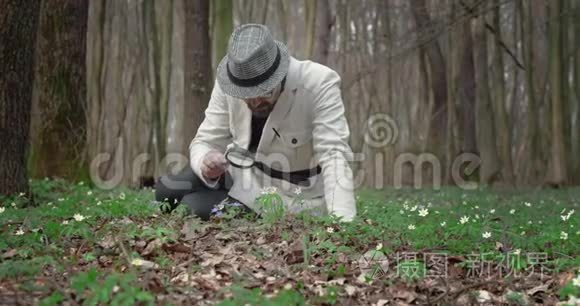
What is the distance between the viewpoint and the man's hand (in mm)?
5355

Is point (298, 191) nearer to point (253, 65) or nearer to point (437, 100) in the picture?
point (253, 65)

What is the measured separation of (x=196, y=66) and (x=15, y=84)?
4.11m

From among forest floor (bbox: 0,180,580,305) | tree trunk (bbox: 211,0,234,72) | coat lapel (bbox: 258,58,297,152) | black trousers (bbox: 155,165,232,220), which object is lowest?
forest floor (bbox: 0,180,580,305)

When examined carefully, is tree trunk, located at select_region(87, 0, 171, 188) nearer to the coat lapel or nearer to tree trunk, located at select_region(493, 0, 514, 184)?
tree trunk, located at select_region(493, 0, 514, 184)

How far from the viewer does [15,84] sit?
23.3 ft

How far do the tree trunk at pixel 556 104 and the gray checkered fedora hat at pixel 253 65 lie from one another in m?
13.0

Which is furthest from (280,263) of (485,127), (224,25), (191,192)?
(485,127)

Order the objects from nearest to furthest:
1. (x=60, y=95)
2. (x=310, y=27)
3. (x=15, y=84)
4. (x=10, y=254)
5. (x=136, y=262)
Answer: (x=136, y=262), (x=10, y=254), (x=15, y=84), (x=60, y=95), (x=310, y=27)

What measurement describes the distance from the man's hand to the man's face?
17.6 inches

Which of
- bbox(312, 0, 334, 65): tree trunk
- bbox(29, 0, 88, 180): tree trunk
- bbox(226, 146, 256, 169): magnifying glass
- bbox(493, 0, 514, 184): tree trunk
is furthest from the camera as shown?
bbox(493, 0, 514, 184): tree trunk

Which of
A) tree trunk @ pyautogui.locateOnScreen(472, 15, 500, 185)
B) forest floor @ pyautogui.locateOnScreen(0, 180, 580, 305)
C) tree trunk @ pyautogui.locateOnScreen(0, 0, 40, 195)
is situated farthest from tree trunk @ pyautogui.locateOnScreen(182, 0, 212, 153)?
tree trunk @ pyautogui.locateOnScreen(472, 15, 500, 185)

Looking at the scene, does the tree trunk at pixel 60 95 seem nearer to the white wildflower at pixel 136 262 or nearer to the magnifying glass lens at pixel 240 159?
the magnifying glass lens at pixel 240 159

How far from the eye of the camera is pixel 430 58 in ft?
54.6

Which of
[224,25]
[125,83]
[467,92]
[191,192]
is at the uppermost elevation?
[224,25]
